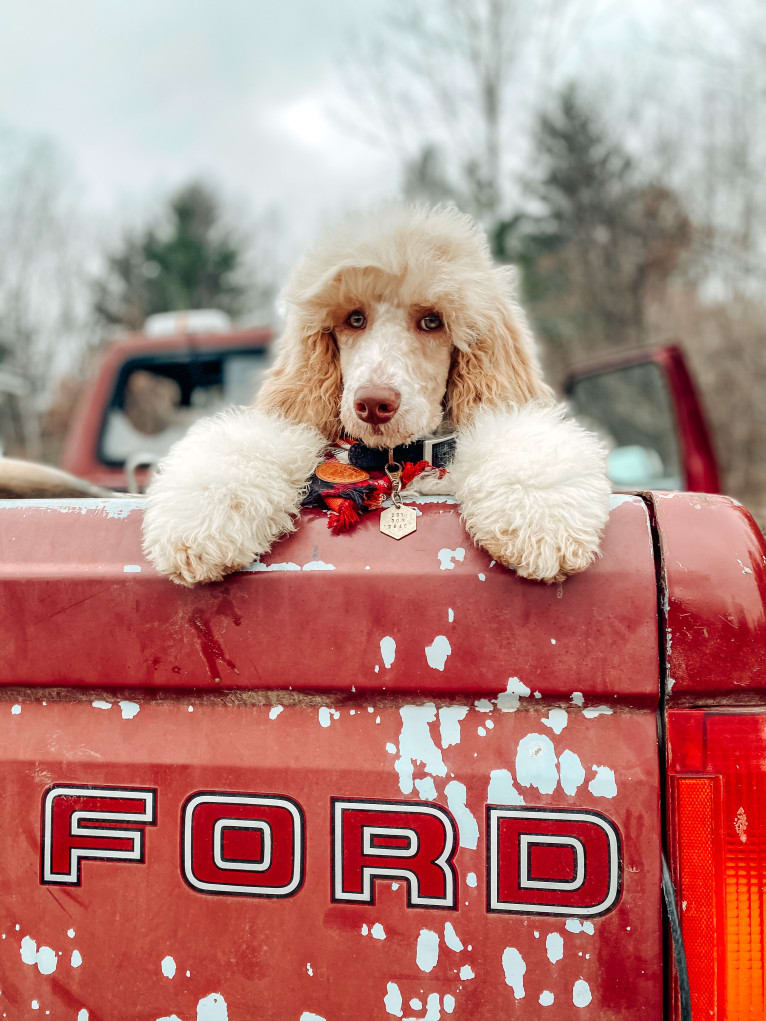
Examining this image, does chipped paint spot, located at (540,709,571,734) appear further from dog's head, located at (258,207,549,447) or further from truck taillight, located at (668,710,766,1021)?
dog's head, located at (258,207,549,447)

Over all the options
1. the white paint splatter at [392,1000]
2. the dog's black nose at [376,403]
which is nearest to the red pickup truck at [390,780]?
the white paint splatter at [392,1000]

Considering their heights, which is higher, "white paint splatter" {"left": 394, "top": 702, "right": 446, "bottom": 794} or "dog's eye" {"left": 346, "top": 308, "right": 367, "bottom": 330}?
"dog's eye" {"left": 346, "top": 308, "right": 367, "bottom": 330}

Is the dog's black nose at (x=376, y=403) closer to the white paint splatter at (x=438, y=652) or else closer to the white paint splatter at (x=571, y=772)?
the white paint splatter at (x=438, y=652)

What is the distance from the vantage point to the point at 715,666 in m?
1.12

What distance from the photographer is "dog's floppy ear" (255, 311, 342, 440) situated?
5.92 feet

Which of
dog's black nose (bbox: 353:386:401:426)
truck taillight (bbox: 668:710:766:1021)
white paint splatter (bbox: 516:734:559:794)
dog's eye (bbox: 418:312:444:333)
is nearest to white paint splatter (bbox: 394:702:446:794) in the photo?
white paint splatter (bbox: 516:734:559:794)

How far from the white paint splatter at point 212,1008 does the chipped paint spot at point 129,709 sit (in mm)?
415

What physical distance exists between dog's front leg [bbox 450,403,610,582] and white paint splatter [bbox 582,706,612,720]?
0.61 feet

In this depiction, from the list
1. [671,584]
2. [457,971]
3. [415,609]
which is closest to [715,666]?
[671,584]

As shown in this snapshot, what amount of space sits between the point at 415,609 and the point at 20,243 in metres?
31.5

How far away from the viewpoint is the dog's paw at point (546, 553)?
46.0 inches

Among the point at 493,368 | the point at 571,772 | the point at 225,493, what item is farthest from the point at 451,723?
the point at 493,368

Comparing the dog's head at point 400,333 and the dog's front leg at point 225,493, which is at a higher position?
the dog's head at point 400,333

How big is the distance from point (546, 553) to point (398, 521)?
23 cm
